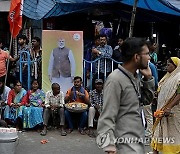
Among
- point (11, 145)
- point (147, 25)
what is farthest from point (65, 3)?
point (11, 145)

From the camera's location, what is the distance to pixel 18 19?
334 inches

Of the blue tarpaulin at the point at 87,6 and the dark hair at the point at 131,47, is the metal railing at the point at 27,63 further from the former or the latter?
the dark hair at the point at 131,47

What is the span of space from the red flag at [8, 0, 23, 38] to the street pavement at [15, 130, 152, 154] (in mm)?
1900

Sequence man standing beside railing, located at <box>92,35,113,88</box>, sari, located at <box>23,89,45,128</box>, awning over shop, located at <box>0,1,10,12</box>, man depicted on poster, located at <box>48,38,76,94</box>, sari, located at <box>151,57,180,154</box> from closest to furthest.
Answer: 1. sari, located at <box>151,57,180,154</box>
2. sari, located at <box>23,89,45,128</box>
3. man depicted on poster, located at <box>48,38,76,94</box>
4. man standing beside railing, located at <box>92,35,113,88</box>
5. awning over shop, located at <box>0,1,10,12</box>

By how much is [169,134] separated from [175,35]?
283 inches

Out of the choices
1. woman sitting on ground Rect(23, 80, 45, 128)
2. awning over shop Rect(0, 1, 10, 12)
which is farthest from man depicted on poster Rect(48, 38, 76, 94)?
awning over shop Rect(0, 1, 10, 12)

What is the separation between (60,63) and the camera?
9273 mm

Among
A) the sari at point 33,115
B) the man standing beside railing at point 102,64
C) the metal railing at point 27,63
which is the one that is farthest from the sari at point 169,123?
the metal railing at point 27,63

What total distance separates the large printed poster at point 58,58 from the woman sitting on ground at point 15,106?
554 millimetres

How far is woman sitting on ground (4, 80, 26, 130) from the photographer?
8.74 m

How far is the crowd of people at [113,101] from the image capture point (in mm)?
3910

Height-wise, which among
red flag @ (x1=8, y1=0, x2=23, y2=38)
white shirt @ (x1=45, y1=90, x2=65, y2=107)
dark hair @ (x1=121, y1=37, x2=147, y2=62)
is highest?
red flag @ (x1=8, y1=0, x2=23, y2=38)

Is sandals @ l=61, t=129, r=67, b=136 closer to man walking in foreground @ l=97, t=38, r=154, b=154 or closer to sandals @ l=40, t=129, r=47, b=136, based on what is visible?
sandals @ l=40, t=129, r=47, b=136

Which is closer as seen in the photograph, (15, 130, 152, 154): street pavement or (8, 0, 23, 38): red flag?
(15, 130, 152, 154): street pavement
